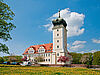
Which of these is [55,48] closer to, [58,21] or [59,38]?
[59,38]

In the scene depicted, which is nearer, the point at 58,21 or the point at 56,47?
the point at 56,47

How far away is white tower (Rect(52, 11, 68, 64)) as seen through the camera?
5528 cm

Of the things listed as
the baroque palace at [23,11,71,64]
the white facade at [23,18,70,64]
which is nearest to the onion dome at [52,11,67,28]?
the baroque palace at [23,11,71,64]

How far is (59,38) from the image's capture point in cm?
5719

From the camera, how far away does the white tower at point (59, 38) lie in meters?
55.3

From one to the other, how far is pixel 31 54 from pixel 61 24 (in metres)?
25.3

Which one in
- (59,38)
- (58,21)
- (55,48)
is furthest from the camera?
(58,21)

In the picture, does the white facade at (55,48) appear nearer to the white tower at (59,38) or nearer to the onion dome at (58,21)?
the white tower at (59,38)

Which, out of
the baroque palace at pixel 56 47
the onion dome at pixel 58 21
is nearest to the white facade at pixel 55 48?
the baroque palace at pixel 56 47

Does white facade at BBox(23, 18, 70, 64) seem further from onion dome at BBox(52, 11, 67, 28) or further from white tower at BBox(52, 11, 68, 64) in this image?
onion dome at BBox(52, 11, 67, 28)

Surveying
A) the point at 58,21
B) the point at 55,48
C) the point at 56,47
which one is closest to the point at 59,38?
the point at 56,47

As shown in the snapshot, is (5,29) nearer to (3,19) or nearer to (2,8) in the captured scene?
(3,19)

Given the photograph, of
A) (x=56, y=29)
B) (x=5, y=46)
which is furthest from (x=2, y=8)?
(x=56, y=29)

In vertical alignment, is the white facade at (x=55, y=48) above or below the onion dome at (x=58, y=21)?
below
